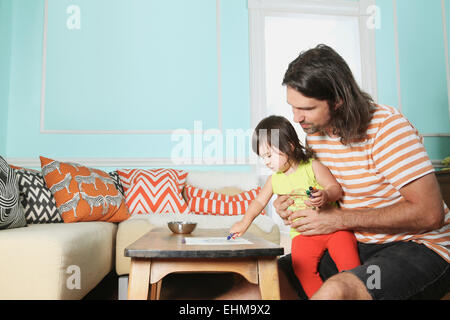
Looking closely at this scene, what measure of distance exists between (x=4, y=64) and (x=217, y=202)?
2.16 meters

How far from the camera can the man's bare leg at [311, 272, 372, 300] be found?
750mm

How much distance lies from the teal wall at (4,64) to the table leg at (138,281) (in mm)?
2524

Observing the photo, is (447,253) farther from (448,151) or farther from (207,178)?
(448,151)

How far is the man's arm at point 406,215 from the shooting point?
3.11 feet

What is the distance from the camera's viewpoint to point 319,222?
1131 mm

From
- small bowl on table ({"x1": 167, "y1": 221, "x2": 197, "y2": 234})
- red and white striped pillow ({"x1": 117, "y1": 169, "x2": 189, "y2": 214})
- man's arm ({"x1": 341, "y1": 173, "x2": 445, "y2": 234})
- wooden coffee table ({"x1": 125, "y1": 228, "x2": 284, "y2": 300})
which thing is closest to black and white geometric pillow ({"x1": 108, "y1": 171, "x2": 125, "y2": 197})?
red and white striped pillow ({"x1": 117, "y1": 169, "x2": 189, "y2": 214})

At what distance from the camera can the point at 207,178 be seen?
9.36ft

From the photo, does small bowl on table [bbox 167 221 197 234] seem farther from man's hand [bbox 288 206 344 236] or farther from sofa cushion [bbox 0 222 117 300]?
man's hand [bbox 288 206 344 236]

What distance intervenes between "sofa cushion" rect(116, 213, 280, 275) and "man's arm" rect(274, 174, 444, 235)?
1.11 m

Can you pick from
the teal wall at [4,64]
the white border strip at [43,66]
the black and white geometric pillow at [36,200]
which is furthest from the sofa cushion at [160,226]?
the teal wall at [4,64]

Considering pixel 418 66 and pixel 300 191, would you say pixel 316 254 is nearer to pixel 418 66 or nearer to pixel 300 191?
pixel 300 191

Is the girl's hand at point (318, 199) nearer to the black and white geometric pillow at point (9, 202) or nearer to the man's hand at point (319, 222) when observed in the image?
the man's hand at point (319, 222)

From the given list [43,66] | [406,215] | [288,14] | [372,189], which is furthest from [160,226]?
[288,14]
